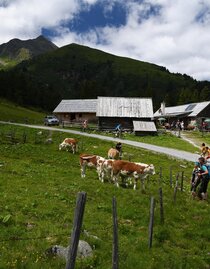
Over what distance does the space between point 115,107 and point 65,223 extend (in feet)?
191

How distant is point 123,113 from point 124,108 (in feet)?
5.99

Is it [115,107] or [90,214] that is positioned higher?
[115,107]

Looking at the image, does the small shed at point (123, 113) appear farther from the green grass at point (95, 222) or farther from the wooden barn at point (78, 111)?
the green grass at point (95, 222)

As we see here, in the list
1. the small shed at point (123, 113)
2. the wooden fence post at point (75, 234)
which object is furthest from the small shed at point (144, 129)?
the wooden fence post at point (75, 234)

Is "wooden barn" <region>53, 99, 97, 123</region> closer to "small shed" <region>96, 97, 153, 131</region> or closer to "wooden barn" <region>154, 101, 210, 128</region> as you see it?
"small shed" <region>96, 97, 153, 131</region>

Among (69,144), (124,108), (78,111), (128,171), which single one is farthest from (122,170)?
(78,111)

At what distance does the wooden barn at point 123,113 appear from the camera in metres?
67.6

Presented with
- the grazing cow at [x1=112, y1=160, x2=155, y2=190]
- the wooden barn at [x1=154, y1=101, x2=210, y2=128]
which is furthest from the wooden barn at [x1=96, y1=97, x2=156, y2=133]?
the grazing cow at [x1=112, y1=160, x2=155, y2=190]

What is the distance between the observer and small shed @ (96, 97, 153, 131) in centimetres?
6756

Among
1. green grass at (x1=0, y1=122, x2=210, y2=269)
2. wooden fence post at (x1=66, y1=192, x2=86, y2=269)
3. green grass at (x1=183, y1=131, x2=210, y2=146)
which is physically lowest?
green grass at (x1=0, y1=122, x2=210, y2=269)

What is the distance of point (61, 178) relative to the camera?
21078mm

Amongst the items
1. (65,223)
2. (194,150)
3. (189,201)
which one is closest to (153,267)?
(65,223)

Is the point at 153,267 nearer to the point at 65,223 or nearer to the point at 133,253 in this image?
the point at 133,253

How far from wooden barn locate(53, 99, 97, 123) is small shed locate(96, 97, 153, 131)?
9554 mm
